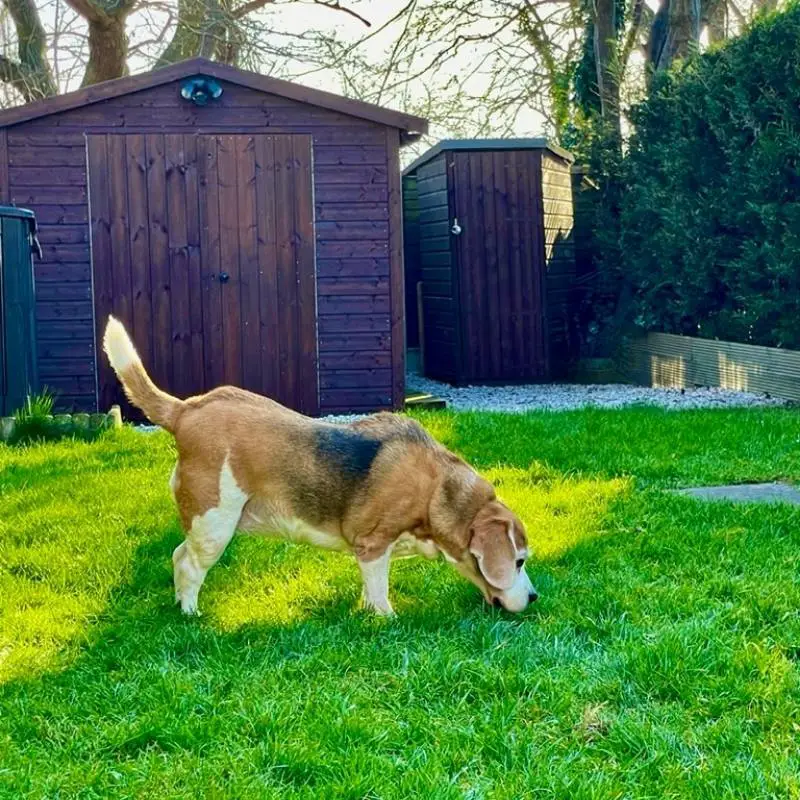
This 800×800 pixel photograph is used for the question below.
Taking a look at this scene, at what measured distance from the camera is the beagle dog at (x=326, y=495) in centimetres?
416

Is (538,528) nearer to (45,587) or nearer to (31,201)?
(45,587)

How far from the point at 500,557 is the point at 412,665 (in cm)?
62

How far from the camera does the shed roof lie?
398 inches

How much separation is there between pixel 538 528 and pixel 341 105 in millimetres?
5950

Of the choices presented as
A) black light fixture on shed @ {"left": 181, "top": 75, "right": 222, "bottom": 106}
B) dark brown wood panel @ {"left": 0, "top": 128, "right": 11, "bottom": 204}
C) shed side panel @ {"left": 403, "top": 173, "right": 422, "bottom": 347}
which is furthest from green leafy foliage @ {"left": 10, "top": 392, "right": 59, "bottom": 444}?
shed side panel @ {"left": 403, "top": 173, "right": 422, "bottom": 347}

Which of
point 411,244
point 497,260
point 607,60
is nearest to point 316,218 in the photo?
point 497,260

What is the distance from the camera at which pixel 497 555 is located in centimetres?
413

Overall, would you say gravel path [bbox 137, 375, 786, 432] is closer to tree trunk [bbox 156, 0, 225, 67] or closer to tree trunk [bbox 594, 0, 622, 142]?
tree trunk [bbox 594, 0, 622, 142]

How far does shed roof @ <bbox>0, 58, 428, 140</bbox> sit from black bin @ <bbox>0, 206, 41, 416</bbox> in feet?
4.66

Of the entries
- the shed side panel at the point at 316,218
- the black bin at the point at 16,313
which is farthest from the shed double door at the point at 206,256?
the black bin at the point at 16,313

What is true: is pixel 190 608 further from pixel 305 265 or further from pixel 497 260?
pixel 497 260

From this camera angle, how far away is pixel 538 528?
545 centimetres

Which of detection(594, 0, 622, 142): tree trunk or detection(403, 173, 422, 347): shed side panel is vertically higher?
detection(594, 0, 622, 142): tree trunk

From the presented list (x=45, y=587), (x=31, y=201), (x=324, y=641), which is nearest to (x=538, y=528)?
(x=324, y=641)
